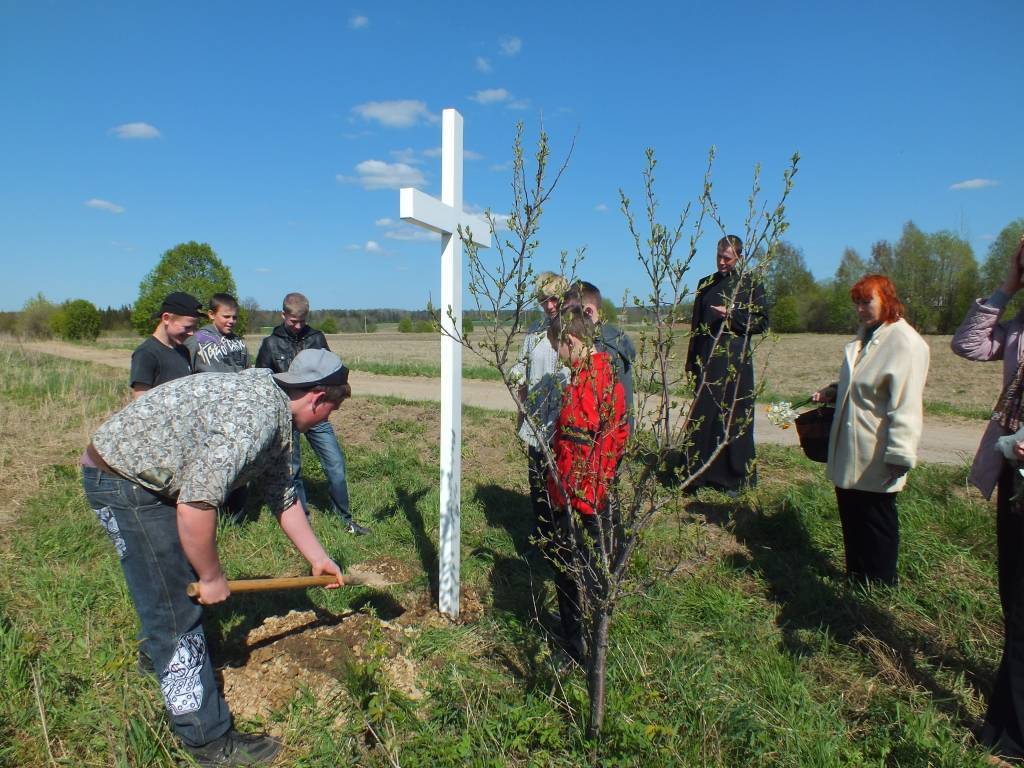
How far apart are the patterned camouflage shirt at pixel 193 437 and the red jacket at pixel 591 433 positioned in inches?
42.2

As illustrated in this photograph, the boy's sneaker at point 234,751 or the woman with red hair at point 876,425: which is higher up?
the woman with red hair at point 876,425

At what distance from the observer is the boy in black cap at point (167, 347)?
12.3 ft

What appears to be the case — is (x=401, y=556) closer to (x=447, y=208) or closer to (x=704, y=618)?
(x=704, y=618)

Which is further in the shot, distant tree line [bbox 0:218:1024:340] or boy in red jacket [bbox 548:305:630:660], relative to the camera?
distant tree line [bbox 0:218:1024:340]

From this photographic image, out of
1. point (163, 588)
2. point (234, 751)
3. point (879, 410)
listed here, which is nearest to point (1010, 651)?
point (879, 410)

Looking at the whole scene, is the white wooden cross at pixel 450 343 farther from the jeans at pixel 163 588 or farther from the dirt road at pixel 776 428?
the dirt road at pixel 776 428

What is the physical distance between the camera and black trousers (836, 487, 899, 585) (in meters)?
3.44

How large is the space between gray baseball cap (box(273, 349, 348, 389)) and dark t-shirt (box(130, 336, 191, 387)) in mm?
1671

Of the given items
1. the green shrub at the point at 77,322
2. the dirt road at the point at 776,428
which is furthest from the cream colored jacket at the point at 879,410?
the green shrub at the point at 77,322

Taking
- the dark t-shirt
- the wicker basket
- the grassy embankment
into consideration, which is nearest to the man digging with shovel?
the grassy embankment

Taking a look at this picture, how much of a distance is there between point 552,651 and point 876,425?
208 centimetres

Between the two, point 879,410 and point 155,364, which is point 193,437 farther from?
point 879,410

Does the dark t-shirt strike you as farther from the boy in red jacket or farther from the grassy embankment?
the boy in red jacket

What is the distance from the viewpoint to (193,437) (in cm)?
211
